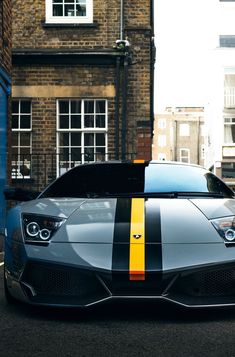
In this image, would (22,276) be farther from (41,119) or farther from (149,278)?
(41,119)

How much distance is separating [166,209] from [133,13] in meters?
11.5

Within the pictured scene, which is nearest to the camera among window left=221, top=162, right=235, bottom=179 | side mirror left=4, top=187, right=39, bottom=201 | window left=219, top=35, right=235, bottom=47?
side mirror left=4, top=187, right=39, bottom=201

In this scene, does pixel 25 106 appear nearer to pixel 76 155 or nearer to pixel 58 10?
pixel 76 155

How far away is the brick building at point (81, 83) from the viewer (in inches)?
582

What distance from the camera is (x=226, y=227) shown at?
4074mm

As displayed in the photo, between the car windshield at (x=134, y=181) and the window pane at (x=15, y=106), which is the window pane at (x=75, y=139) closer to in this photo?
the window pane at (x=15, y=106)

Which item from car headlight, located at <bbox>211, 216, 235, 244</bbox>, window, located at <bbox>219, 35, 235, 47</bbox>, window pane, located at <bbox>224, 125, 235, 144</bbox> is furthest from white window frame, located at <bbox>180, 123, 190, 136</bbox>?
car headlight, located at <bbox>211, 216, 235, 244</bbox>

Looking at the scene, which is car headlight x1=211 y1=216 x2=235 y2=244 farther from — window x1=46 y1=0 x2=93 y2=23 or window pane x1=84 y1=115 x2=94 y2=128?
window x1=46 y1=0 x2=93 y2=23

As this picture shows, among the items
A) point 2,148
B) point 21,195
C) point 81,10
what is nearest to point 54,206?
point 21,195

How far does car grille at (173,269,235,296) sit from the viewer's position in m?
3.78

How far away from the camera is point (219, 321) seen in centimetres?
391

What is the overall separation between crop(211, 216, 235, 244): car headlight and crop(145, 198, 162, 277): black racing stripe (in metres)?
0.40

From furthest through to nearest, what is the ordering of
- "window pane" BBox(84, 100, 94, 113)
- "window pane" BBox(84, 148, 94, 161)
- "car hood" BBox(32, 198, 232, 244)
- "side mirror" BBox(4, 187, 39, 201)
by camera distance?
"window pane" BBox(84, 100, 94, 113) → "window pane" BBox(84, 148, 94, 161) → "side mirror" BBox(4, 187, 39, 201) → "car hood" BBox(32, 198, 232, 244)

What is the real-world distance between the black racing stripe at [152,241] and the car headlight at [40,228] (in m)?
0.59
